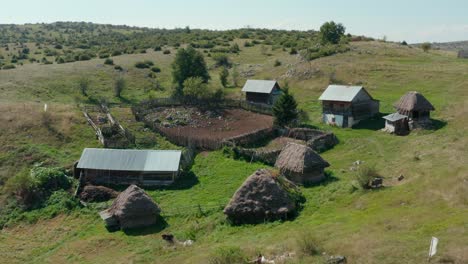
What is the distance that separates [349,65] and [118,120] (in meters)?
41.2

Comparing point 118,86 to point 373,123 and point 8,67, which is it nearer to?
point 8,67

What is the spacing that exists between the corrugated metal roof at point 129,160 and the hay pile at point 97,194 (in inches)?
93.2

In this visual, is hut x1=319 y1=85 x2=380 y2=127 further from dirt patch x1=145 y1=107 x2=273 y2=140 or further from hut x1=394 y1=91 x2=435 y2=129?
dirt patch x1=145 y1=107 x2=273 y2=140

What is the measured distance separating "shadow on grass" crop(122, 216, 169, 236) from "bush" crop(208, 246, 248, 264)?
32.9 feet

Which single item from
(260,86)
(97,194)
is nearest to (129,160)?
(97,194)

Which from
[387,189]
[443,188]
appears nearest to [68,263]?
[387,189]

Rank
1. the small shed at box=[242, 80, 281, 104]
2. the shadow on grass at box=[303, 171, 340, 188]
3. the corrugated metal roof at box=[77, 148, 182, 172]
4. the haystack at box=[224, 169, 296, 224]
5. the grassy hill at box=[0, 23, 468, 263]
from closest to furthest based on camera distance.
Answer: the grassy hill at box=[0, 23, 468, 263]
the haystack at box=[224, 169, 296, 224]
the shadow on grass at box=[303, 171, 340, 188]
the corrugated metal roof at box=[77, 148, 182, 172]
the small shed at box=[242, 80, 281, 104]

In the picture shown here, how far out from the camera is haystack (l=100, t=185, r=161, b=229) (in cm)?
3434

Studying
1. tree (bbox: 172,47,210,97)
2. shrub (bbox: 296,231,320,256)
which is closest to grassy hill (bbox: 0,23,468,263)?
shrub (bbox: 296,231,320,256)

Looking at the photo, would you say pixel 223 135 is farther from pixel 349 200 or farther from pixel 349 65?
pixel 349 65

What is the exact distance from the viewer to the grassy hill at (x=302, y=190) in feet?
83.1

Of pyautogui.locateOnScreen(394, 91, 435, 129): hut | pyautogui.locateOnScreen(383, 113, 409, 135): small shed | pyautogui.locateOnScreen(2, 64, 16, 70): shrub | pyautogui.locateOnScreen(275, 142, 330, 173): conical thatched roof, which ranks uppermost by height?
pyautogui.locateOnScreen(2, 64, 16, 70): shrub

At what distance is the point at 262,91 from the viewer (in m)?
65.1

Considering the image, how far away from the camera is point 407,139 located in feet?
154
